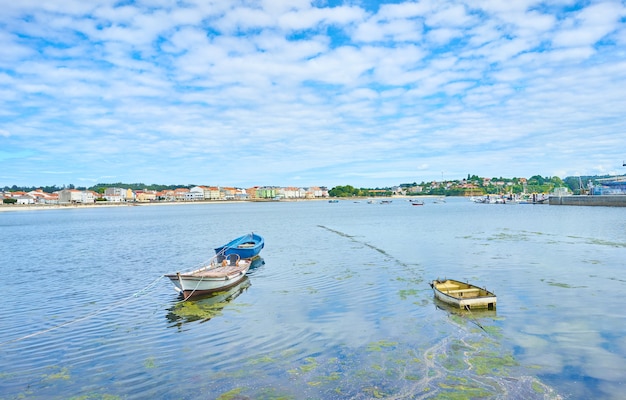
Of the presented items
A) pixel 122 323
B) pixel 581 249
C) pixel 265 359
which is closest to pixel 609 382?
pixel 265 359

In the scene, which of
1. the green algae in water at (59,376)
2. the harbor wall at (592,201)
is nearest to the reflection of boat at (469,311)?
the green algae in water at (59,376)

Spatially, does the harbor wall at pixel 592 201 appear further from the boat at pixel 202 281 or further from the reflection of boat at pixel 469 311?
the boat at pixel 202 281

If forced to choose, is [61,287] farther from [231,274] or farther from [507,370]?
[507,370]

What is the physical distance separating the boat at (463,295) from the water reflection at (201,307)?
1056 cm

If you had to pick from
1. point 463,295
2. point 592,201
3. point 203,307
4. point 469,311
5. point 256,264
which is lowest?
point 256,264

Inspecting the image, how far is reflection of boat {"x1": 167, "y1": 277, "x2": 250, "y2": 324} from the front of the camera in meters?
19.3

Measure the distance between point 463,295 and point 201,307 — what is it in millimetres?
12641

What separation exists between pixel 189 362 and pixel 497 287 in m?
17.2

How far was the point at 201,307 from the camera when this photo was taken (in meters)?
21.1

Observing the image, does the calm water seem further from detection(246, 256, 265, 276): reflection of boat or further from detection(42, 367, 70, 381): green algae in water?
detection(246, 256, 265, 276): reflection of boat

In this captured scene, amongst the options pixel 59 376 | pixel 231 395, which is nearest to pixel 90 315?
pixel 59 376

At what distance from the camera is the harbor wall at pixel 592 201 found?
371 ft

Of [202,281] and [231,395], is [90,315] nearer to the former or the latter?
[202,281]

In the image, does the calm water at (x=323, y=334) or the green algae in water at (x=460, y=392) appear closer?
the green algae in water at (x=460, y=392)
